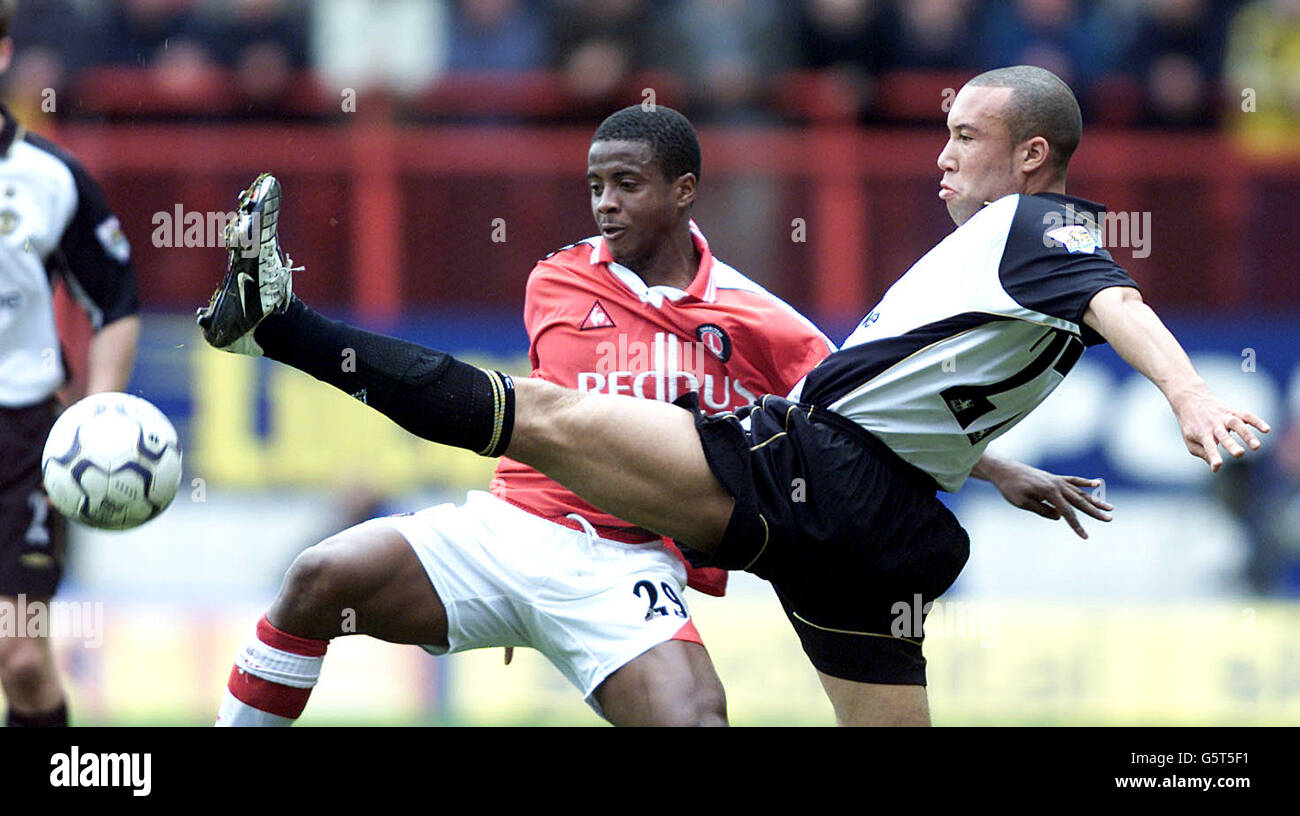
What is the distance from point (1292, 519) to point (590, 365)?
23.2ft

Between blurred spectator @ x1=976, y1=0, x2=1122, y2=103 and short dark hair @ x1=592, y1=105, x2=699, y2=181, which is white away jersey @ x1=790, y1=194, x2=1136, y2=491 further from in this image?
blurred spectator @ x1=976, y1=0, x2=1122, y2=103

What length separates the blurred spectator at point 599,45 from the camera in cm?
1086

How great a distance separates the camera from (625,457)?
4930mm

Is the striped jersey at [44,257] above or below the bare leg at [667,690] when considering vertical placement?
above

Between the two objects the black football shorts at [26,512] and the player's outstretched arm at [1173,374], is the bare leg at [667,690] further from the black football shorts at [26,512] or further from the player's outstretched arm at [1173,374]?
the black football shorts at [26,512]

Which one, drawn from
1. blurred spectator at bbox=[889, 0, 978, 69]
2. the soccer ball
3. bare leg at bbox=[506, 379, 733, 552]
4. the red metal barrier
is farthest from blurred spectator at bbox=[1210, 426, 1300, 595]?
the soccer ball

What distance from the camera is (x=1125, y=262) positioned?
10711mm

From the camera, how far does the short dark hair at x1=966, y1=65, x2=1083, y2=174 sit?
17.2ft

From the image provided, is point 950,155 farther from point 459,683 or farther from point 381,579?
point 459,683

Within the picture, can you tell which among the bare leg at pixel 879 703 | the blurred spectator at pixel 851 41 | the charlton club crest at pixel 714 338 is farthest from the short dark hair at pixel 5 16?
the blurred spectator at pixel 851 41

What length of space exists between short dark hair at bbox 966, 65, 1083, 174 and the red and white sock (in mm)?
2544

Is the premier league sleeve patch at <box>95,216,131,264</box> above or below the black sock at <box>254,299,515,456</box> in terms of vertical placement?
above

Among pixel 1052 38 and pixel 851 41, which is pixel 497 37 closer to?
pixel 851 41
